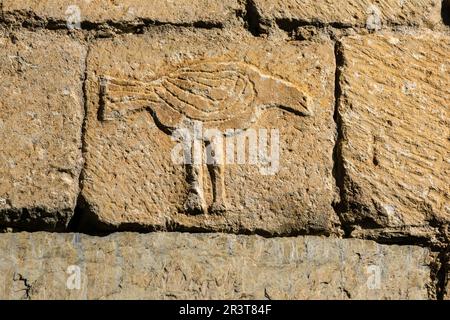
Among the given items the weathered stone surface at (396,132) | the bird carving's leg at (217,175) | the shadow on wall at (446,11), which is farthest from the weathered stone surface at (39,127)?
the shadow on wall at (446,11)

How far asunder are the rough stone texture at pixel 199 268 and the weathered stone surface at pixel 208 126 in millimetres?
65

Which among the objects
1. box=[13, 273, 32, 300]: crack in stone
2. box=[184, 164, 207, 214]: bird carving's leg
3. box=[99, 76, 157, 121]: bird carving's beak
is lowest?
box=[13, 273, 32, 300]: crack in stone

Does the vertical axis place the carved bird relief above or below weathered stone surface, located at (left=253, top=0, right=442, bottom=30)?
below

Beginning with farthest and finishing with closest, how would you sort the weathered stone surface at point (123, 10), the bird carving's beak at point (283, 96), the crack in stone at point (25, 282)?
the weathered stone surface at point (123, 10)
the bird carving's beak at point (283, 96)
the crack in stone at point (25, 282)

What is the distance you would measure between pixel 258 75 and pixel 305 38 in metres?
0.24

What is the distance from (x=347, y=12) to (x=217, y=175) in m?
0.78

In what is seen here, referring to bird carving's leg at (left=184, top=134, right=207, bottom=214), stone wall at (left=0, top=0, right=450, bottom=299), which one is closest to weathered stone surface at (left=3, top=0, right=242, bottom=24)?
stone wall at (left=0, top=0, right=450, bottom=299)

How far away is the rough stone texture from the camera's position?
3352 mm

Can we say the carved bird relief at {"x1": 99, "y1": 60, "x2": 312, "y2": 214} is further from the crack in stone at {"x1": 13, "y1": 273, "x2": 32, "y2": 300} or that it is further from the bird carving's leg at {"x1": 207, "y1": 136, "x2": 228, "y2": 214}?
the crack in stone at {"x1": 13, "y1": 273, "x2": 32, "y2": 300}

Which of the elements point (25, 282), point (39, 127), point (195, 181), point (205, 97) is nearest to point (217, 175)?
point (195, 181)

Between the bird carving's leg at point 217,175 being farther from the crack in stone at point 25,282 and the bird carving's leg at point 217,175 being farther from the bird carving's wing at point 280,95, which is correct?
the crack in stone at point 25,282

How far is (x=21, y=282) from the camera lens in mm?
3354

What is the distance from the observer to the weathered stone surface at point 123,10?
3.57 metres

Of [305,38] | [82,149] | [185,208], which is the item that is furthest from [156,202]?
[305,38]
